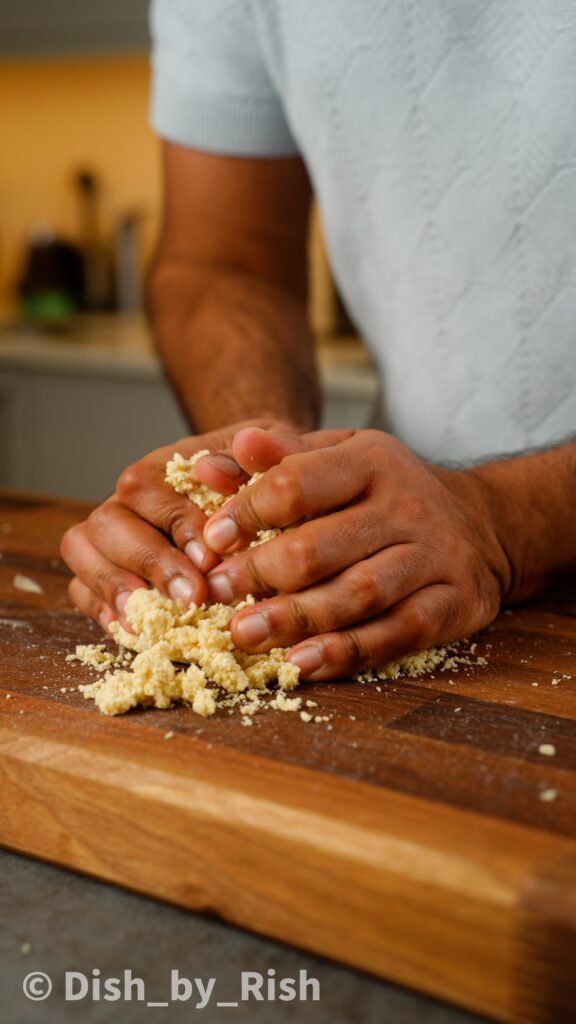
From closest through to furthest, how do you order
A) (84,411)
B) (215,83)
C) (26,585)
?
1. (26,585)
2. (215,83)
3. (84,411)

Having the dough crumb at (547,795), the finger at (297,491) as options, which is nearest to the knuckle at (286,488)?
the finger at (297,491)

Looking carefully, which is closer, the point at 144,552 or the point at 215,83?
the point at 144,552

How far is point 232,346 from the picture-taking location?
4.28ft

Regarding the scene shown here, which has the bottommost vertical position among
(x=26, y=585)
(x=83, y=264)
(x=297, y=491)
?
(x=83, y=264)

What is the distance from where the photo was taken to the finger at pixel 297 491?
741 millimetres

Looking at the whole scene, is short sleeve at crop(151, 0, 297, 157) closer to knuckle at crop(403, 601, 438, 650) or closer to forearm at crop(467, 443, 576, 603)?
forearm at crop(467, 443, 576, 603)

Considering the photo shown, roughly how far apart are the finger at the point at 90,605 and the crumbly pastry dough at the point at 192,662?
0.07 ft

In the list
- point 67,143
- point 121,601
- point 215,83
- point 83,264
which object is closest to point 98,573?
point 121,601

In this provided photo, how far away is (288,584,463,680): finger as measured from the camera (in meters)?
0.74

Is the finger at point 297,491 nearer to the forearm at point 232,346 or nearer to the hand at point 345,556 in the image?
the hand at point 345,556

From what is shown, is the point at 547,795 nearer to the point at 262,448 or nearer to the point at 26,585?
the point at 262,448

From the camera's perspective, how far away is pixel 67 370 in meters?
2.59

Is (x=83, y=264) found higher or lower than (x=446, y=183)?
lower

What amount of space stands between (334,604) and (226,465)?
15cm
